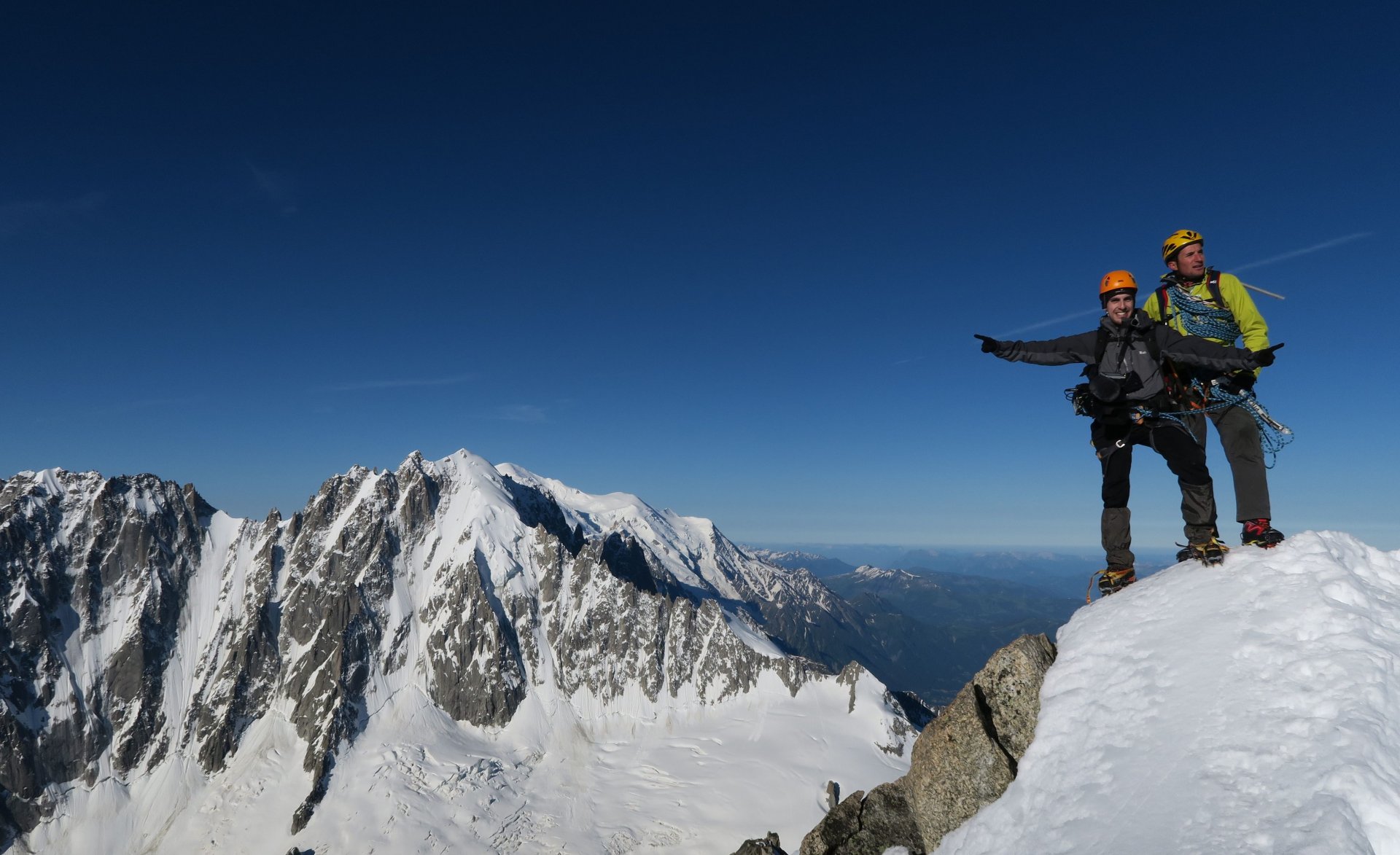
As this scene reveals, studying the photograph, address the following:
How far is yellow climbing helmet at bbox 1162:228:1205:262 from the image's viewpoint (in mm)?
14070

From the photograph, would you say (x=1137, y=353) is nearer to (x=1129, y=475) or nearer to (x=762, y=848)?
(x=1129, y=475)

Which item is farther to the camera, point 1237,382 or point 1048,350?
point 1048,350

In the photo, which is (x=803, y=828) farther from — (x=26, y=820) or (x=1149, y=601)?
(x=26, y=820)

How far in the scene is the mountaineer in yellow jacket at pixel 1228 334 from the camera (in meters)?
13.1

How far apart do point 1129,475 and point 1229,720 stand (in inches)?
269

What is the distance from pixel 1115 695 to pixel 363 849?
238 m

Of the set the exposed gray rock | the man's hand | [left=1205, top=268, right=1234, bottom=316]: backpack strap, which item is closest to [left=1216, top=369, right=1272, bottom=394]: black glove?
the man's hand

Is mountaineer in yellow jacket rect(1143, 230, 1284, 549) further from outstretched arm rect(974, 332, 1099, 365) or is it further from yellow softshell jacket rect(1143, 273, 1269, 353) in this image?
outstretched arm rect(974, 332, 1099, 365)

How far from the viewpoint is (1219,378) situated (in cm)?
1366

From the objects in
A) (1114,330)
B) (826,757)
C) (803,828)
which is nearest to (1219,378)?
(1114,330)

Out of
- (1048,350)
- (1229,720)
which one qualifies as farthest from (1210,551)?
(1048,350)

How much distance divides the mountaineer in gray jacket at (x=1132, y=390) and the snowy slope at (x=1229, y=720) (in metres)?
1.38

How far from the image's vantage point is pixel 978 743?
13.4 meters

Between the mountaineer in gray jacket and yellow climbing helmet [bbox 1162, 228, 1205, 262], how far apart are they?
1212 mm
